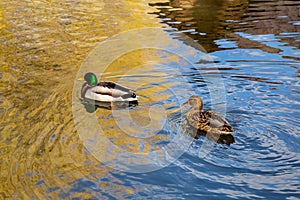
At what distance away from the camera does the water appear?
5.82 m

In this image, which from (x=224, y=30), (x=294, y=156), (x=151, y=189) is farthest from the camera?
(x=224, y=30)

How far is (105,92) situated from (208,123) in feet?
7.68

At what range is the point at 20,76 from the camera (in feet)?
33.9

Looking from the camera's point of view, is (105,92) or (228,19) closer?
(105,92)

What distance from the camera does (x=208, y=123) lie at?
729 cm

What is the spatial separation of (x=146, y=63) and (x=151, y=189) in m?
5.61

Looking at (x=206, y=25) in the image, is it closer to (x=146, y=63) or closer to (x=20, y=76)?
(x=146, y=63)

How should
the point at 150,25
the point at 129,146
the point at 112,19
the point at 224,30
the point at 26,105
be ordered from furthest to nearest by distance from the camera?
the point at 112,19, the point at 150,25, the point at 224,30, the point at 26,105, the point at 129,146

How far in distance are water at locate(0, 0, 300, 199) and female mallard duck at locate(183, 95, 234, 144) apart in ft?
0.78

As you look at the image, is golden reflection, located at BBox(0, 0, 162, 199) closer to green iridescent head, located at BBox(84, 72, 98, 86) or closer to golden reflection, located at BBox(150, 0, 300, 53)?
green iridescent head, located at BBox(84, 72, 98, 86)

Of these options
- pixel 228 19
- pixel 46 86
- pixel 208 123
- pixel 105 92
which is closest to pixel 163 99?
pixel 105 92

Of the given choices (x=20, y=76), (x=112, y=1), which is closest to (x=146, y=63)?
(x=20, y=76)

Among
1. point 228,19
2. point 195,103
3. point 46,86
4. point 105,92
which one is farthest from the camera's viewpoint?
point 228,19

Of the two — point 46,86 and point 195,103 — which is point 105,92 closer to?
point 46,86
